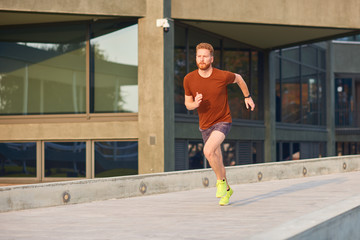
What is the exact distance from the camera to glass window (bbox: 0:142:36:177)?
18.9m

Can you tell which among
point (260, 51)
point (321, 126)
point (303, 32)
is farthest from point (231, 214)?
point (321, 126)

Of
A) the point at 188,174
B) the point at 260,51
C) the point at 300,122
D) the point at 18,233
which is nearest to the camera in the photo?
the point at 18,233

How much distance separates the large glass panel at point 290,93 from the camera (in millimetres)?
26953

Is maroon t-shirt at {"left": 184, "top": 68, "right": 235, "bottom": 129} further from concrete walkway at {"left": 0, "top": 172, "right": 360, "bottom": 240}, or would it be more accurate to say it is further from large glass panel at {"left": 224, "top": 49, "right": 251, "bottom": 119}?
large glass panel at {"left": 224, "top": 49, "right": 251, "bottom": 119}

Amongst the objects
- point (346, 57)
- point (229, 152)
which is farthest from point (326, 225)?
point (346, 57)

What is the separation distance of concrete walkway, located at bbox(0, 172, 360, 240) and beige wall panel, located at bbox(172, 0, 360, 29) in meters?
9.84

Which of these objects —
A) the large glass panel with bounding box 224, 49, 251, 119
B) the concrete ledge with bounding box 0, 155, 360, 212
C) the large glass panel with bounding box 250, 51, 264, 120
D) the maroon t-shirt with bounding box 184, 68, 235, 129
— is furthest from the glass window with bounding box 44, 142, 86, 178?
the maroon t-shirt with bounding box 184, 68, 235, 129

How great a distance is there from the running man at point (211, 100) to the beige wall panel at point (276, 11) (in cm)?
1083

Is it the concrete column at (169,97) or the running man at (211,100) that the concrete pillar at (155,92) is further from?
the running man at (211,100)

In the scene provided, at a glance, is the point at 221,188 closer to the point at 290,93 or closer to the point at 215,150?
the point at 215,150

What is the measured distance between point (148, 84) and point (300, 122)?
44.4 feet

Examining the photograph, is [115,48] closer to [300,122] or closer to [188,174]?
[188,174]

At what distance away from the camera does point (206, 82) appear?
6949mm

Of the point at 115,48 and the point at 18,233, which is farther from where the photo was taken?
the point at 115,48
